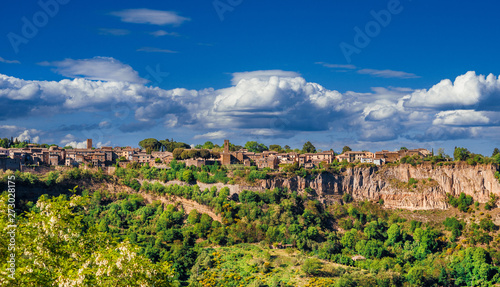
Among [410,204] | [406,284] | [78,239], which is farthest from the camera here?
[410,204]

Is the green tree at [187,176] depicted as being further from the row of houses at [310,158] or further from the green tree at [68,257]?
the green tree at [68,257]

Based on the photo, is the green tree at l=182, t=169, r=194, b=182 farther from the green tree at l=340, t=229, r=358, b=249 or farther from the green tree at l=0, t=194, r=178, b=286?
the green tree at l=0, t=194, r=178, b=286

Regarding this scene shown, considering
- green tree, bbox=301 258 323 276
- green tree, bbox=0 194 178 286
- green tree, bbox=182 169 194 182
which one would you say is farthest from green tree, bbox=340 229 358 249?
green tree, bbox=0 194 178 286

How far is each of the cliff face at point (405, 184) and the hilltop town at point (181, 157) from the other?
14.2 feet

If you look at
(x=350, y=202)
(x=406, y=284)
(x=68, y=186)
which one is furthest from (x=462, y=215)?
(x=68, y=186)

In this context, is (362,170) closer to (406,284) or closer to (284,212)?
(284,212)

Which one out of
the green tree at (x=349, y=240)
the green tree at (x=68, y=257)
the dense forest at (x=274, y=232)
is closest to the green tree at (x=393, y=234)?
the dense forest at (x=274, y=232)

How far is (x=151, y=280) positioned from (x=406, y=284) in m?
37.5

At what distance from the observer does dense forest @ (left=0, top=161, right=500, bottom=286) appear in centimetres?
4594

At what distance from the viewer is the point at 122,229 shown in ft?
182

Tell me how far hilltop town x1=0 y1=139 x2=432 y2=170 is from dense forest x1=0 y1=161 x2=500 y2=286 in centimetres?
427

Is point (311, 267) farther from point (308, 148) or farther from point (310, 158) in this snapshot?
point (308, 148)

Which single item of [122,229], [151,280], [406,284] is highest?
[151,280]

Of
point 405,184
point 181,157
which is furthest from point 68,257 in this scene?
point 405,184
